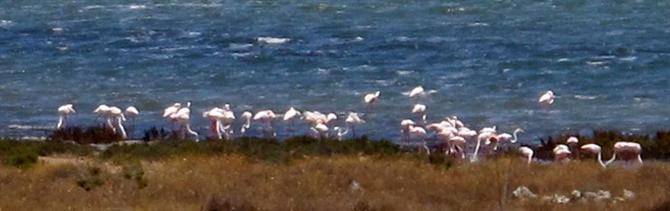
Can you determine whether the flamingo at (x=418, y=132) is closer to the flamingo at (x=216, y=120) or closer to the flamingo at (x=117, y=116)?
the flamingo at (x=216, y=120)

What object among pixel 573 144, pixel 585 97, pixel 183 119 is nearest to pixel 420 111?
pixel 573 144

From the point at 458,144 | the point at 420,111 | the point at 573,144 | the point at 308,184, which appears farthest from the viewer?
the point at 420,111

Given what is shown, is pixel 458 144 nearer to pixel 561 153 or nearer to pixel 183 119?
pixel 561 153

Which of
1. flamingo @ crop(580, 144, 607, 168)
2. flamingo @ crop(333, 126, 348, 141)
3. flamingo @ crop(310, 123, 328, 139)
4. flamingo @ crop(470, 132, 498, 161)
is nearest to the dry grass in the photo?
flamingo @ crop(580, 144, 607, 168)

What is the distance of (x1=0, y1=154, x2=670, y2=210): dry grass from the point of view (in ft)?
59.5

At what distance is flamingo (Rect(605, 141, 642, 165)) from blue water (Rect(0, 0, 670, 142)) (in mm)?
4529

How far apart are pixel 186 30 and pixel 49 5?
1324cm

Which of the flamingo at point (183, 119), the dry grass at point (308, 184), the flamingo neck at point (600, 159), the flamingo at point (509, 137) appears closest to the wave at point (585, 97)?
the flamingo at point (509, 137)

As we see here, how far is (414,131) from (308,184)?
7164 mm

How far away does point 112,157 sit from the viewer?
23172 mm

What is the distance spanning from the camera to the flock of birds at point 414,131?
81.9ft

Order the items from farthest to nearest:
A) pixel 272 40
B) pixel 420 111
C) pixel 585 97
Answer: pixel 272 40, pixel 585 97, pixel 420 111

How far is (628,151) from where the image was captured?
80.9 ft

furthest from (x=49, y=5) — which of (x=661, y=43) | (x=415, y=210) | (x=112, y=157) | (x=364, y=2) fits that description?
(x=415, y=210)
